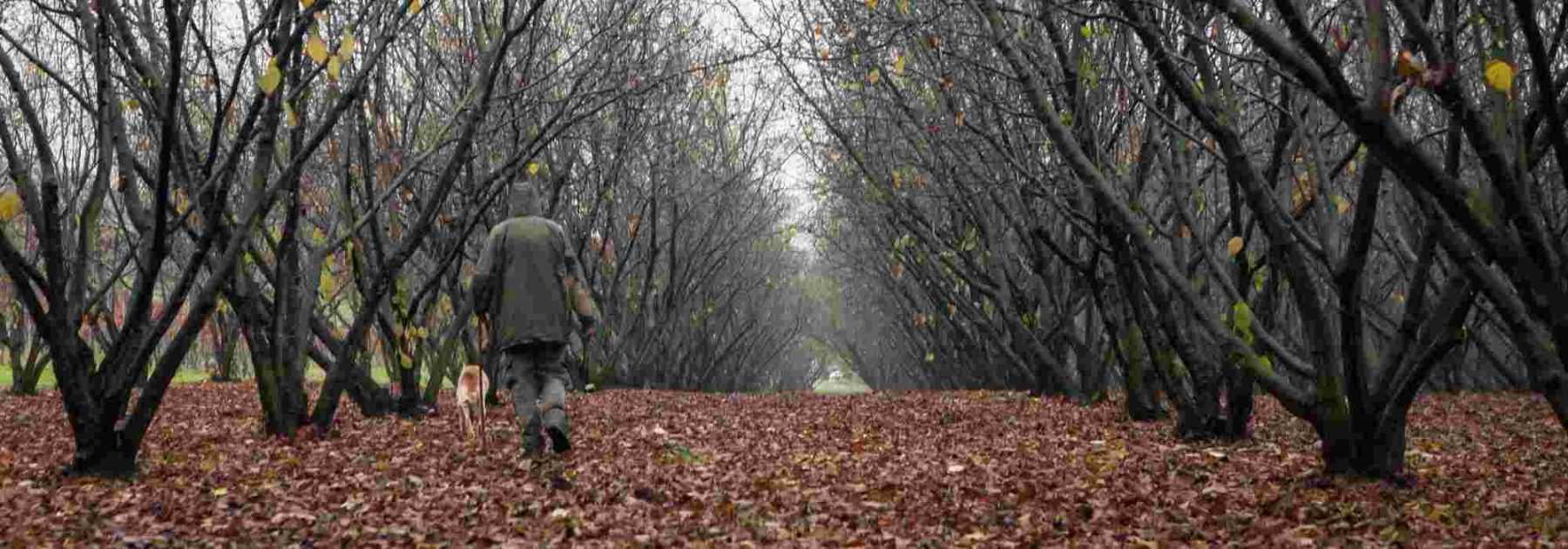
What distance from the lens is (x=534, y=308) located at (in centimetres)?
898

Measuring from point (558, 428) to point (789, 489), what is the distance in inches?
87.6

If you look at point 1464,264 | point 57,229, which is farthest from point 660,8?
point 1464,264

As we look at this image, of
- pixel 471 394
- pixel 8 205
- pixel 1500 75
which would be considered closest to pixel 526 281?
pixel 471 394

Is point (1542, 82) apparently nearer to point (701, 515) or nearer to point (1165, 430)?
point (701, 515)

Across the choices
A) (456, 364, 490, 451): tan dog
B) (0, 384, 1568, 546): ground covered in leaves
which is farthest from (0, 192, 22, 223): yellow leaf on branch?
(456, 364, 490, 451): tan dog

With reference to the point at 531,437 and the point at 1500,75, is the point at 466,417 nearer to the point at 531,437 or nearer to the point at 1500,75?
the point at 531,437

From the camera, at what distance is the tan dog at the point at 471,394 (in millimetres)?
8969

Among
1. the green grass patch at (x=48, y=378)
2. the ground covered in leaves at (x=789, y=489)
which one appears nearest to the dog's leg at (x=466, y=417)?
the ground covered in leaves at (x=789, y=489)

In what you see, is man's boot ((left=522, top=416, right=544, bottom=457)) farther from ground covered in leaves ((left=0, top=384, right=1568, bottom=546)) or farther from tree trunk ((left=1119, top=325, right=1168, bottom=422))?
tree trunk ((left=1119, top=325, right=1168, bottom=422))

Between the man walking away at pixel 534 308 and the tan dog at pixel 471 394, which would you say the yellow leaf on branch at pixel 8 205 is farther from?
the man walking away at pixel 534 308

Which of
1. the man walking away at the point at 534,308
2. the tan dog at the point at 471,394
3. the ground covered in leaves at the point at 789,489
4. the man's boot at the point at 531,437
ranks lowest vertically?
the ground covered in leaves at the point at 789,489

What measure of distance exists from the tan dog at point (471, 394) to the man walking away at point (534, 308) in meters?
0.23

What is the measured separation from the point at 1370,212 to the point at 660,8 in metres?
9.76

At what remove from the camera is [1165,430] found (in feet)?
33.7
